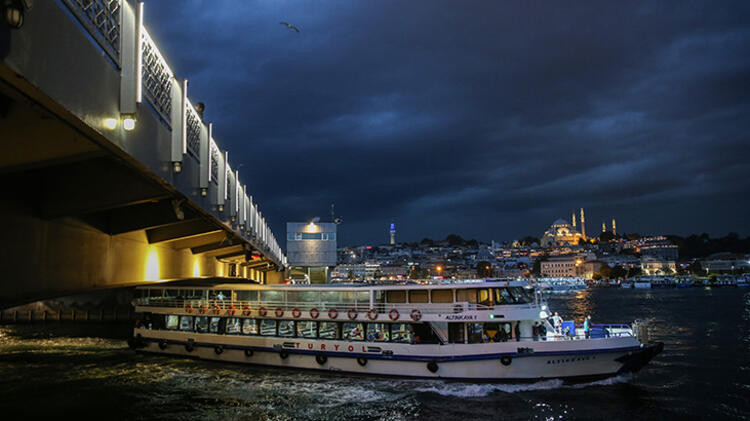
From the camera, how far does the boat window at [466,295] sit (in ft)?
75.2

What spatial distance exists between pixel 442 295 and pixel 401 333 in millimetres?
2651

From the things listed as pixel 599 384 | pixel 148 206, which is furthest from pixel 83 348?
pixel 599 384

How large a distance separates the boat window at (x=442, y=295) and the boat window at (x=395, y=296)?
151cm

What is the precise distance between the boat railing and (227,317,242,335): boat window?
0.69m

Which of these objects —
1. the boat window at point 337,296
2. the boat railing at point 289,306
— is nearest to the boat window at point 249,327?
the boat railing at point 289,306

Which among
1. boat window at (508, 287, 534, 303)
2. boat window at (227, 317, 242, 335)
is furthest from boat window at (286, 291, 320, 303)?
boat window at (508, 287, 534, 303)

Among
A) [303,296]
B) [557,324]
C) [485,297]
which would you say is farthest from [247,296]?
[557,324]

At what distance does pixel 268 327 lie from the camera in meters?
26.6

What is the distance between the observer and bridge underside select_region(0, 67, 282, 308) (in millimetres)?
7832

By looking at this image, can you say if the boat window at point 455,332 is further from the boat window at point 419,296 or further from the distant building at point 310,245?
the distant building at point 310,245

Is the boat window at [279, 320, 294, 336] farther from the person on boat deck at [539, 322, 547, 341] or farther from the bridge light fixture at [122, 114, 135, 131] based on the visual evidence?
the bridge light fixture at [122, 114, 135, 131]

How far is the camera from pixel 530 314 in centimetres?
2166

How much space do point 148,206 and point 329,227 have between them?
47.2 metres

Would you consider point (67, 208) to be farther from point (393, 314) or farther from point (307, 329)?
point (307, 329)
